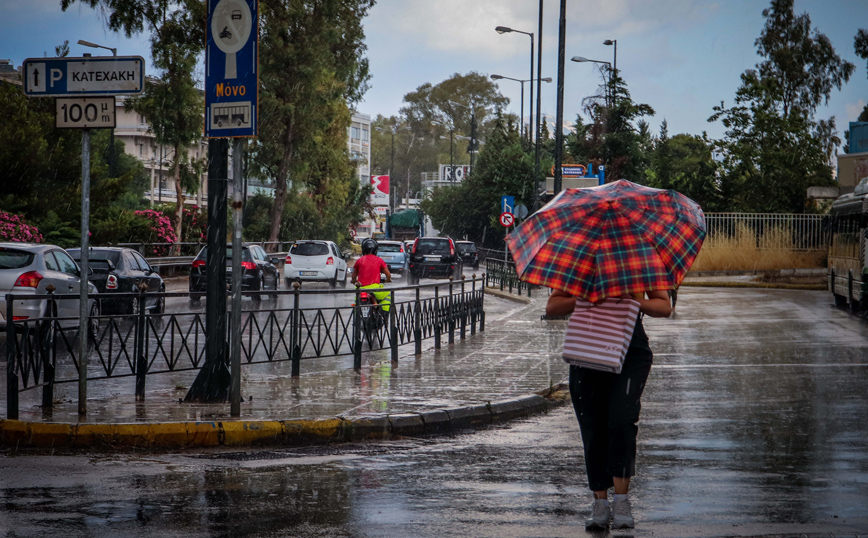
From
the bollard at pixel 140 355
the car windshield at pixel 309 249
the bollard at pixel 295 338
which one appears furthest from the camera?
the car windshield at pixel 309 249

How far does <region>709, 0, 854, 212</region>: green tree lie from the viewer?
154ft

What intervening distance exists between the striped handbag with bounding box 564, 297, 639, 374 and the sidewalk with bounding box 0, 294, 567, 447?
3.72 meters

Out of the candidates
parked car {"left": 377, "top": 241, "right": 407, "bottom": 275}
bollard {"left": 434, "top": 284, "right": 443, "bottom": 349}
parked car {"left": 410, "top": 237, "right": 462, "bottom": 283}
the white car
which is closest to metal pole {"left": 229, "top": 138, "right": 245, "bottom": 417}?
bollard {"left": 434, "top": 284, "right": 443, "bottom": 349}

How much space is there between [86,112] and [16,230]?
20.2 m

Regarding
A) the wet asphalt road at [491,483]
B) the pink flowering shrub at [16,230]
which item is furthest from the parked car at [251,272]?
the wet asphalt road at [491,483]

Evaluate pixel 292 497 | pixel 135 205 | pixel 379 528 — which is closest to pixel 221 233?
pixel 292 497

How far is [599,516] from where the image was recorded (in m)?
5.38

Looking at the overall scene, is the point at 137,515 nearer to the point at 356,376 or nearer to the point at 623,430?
the point at 623,430

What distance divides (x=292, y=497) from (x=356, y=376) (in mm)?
5654

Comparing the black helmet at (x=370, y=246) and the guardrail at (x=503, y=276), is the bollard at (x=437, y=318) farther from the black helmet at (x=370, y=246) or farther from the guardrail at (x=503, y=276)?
the guardrail at (x=503, y=276)

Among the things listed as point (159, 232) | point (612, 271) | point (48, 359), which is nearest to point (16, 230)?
→ point (159, 232)

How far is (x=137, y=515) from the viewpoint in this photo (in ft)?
18.7

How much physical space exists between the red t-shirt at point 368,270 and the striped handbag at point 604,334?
31.1 ft

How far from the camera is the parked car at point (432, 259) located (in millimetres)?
40625
